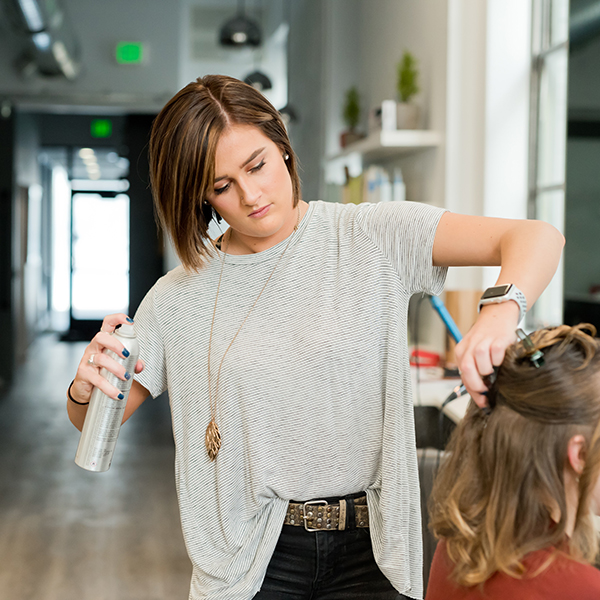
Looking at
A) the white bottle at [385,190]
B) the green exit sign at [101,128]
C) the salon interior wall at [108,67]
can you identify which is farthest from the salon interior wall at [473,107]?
the green exit sign at [101,128]

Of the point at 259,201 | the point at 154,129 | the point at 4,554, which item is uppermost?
the point at 154,129

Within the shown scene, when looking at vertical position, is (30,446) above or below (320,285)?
below

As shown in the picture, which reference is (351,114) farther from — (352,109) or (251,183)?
(251,183)

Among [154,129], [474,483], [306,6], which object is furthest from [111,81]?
[474,483]

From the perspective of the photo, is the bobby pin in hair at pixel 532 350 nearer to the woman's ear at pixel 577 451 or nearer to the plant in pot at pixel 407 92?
the woman's ear at pixel 577 451

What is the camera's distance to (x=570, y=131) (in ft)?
7.82

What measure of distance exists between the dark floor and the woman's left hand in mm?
2394

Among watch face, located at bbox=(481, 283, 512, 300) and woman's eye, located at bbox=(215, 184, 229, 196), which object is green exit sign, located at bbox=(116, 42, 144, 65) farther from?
watch face, located at bbox=(481, 283, 512, 300)

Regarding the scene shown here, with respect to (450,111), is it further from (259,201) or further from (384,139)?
(259,201)

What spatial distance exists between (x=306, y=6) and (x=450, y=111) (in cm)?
312

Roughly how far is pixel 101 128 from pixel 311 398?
1023cm

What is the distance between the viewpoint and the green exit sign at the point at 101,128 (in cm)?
1055

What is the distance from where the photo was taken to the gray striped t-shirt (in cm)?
113

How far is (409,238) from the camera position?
1.13m
